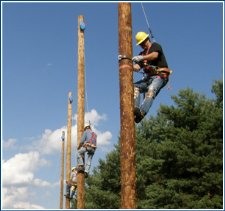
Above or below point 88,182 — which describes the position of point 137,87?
below

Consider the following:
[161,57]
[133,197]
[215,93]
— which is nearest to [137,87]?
[161,57]

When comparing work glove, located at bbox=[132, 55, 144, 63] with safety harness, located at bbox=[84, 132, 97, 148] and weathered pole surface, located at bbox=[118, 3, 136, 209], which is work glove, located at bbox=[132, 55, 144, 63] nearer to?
weathered pole surface, located at bbox=[118, 3, 136, 209]

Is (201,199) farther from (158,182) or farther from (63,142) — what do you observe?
(63,142)

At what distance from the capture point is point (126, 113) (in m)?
6.21

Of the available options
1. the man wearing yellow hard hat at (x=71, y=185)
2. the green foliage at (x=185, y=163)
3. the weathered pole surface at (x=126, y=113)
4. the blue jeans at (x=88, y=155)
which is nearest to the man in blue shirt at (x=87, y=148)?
the blue jeans at (x=88, y=155)

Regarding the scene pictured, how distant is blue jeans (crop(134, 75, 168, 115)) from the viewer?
289 inches

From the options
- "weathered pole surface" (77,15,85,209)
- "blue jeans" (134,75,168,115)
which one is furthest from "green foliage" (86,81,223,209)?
"blue jeans" (134,75,168,115)

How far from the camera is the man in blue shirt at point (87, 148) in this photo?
1203 cm

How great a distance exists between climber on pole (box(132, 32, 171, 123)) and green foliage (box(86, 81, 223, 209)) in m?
20.0

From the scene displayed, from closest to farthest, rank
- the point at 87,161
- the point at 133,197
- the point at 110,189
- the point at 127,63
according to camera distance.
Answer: the point at 133,197 → the point at 127,63 → the point at 87,161 → the point at 110,189

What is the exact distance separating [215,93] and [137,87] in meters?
25.5

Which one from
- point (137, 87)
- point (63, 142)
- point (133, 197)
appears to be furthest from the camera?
point (63, 142)

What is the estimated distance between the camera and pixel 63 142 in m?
25.7

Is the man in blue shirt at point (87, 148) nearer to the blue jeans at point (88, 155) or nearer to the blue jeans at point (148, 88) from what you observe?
the blue jeans at point (88, 155)
